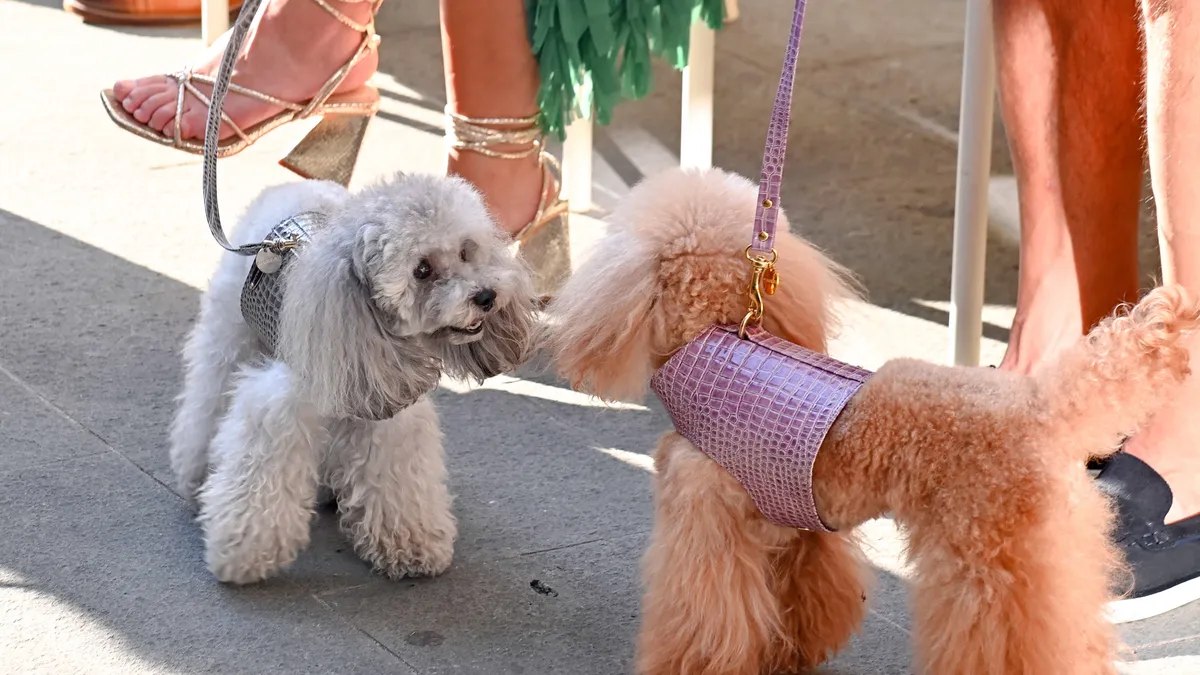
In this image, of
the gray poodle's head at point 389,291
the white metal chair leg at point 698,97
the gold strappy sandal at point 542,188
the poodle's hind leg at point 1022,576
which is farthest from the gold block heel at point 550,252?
the poodle's hind leg at point 1022,576

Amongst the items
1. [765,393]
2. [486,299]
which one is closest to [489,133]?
[486,299]

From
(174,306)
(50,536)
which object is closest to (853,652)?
(50,536)

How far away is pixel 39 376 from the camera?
231 centimetres

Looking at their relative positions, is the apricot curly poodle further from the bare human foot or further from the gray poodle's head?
the bare human foot

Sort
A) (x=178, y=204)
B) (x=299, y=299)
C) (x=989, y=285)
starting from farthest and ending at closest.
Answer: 1. (x=178, y=204)
2. (x=989, y=285)
3. (x=299, y=299)

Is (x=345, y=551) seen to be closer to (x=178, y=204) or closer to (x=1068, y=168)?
(x=1068, y=168)

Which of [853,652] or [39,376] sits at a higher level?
[39,376]

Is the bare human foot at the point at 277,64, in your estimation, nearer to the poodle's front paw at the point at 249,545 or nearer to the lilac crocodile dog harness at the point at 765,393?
the poodle's front paw at the point at 249,545

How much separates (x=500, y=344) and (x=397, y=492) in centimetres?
25

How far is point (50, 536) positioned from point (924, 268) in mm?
1766

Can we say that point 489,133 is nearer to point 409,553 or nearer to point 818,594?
point 409,553

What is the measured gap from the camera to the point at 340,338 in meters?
1.60

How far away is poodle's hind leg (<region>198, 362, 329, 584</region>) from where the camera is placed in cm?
174

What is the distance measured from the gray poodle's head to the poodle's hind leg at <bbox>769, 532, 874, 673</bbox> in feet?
1.50
